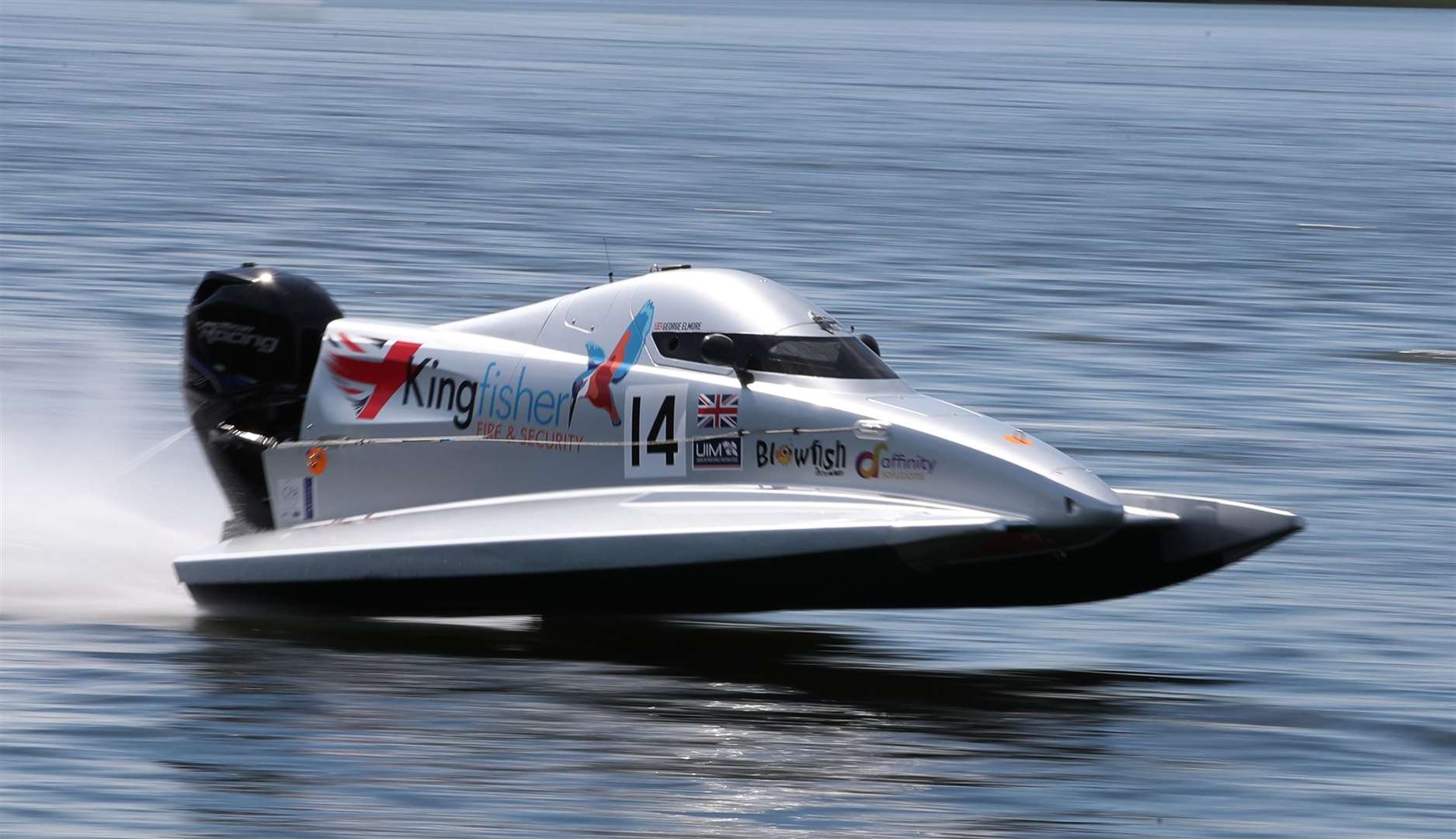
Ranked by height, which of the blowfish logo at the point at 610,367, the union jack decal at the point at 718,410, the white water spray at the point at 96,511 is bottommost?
the white water spray at the point at 96,511

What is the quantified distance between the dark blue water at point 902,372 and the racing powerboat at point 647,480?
0.45 m

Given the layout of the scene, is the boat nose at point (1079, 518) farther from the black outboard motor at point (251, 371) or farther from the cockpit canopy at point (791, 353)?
the black outboard motor at point (251, 371)

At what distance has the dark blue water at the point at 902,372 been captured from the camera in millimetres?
7500

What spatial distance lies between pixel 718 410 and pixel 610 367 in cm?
63

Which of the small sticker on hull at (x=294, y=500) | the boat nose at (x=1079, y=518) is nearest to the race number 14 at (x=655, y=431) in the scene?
the boat nose at (x=1079, y=518)

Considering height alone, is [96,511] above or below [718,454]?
below

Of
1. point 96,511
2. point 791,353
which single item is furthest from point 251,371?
point 791,353

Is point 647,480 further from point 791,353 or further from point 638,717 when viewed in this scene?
point 638,717

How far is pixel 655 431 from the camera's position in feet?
29.0

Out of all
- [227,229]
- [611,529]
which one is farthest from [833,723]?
[227,229]

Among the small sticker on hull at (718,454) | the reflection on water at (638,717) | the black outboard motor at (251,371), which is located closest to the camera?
the reflection on water at (638,717)

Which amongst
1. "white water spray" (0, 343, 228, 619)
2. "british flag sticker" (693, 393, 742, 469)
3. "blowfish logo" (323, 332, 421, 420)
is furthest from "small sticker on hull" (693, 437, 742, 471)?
"white water spray" (0, 343, 228, 619)

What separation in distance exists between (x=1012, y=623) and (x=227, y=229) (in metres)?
15.6

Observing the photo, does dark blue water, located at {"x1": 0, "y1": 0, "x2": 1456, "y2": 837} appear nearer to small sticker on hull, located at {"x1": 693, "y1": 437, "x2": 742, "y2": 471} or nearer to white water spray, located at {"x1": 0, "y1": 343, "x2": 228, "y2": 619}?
white water spray, located at {"x1": 0, "y1": 343, "x2": 228, "y2": 619}
